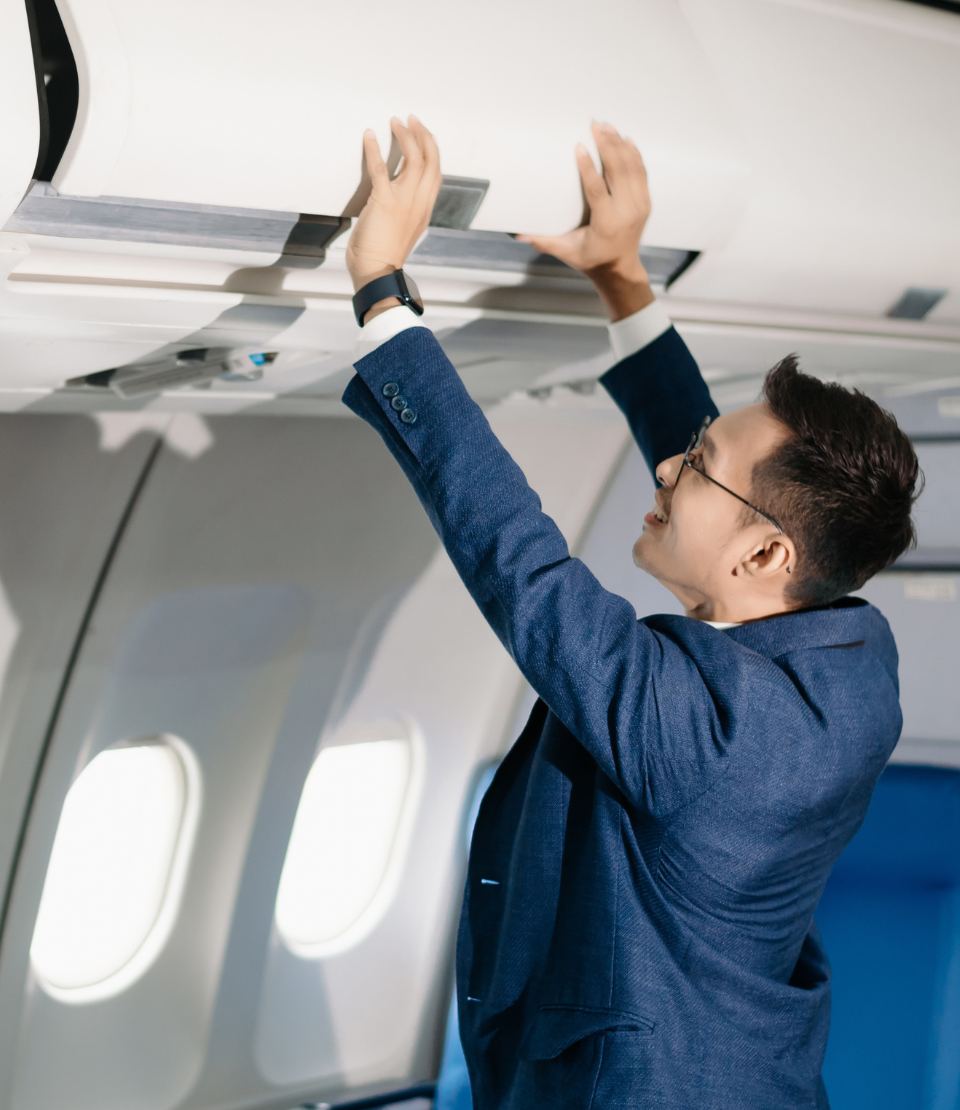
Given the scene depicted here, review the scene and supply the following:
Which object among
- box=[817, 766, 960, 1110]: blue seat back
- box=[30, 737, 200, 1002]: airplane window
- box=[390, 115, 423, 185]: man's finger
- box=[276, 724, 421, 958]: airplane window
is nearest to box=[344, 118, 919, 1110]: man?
box=[390, 115, 423, 185]: man's finger

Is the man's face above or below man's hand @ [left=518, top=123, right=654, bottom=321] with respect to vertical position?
below

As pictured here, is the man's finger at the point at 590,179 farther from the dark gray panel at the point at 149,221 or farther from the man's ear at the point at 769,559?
the man's ear at the point at 769,559

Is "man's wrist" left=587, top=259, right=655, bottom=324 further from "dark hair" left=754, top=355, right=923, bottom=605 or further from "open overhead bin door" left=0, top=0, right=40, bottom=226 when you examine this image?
"open overhead bin door" left=0, top=0, right=40, bottom=226

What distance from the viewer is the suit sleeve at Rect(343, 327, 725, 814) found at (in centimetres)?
125

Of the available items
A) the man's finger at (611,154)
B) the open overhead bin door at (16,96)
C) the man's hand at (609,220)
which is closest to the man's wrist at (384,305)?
the man's hand at (609,220)

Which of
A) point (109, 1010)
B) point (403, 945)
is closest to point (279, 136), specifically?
point (109, 1010)

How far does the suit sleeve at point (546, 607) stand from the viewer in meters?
1.25

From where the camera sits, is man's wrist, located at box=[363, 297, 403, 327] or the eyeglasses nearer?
man's wrist, located at box=[363, 297, 403, 327]

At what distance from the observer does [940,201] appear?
64.9 inches

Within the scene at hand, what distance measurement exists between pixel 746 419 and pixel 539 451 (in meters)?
1.60

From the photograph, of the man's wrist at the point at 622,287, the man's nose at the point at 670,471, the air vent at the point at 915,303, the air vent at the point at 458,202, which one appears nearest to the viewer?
the air vent at the point at 458,202

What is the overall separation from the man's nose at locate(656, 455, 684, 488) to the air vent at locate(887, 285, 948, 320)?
0.51m

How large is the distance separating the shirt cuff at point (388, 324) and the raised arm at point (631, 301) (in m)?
0.21

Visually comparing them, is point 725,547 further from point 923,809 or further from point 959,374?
point 923,809
